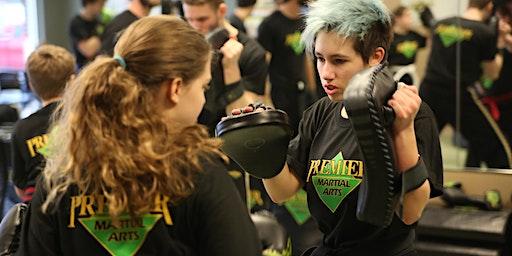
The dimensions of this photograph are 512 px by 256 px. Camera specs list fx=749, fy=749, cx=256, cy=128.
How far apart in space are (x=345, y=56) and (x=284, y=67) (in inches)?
132

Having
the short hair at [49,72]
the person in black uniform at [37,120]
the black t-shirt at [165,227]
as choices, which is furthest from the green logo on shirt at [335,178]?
the short hair at [49,72]

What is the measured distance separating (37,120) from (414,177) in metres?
1.76

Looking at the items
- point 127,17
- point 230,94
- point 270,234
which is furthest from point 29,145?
point 127,17

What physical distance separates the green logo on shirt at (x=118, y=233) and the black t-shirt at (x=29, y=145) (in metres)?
1.53

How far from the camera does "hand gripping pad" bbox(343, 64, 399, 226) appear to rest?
1483 mm

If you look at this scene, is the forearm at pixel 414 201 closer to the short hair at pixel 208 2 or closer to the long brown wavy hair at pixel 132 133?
the long brown wavy hair at pixel 132 133

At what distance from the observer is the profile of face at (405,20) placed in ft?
14.6

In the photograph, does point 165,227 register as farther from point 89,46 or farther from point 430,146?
point 89,46

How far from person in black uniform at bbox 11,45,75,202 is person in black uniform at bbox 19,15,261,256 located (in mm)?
1413

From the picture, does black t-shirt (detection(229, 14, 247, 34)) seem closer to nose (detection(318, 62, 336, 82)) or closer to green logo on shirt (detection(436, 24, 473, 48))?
green logo on shirt (detection(436, 24, 473, 48))

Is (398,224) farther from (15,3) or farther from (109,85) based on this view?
(15,3)

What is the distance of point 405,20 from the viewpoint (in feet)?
14.6

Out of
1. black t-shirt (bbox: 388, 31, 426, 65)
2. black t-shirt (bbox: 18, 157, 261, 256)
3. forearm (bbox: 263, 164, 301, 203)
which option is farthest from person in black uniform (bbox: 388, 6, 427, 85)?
black t-shirt (bbox: 18, 157, 261, 256)

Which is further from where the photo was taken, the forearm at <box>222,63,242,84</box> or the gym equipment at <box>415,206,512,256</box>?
the gym equipment at <box>415,206,512,256</box>
